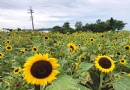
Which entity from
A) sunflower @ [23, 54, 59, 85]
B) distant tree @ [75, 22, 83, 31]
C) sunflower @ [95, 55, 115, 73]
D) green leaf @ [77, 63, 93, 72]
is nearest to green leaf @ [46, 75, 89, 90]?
sunflower @ [23, 54, 59, 85]

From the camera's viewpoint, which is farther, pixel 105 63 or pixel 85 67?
pixel 105 63

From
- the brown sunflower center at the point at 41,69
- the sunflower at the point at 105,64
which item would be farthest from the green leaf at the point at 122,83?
the brown sunflower center at the point at 41,69

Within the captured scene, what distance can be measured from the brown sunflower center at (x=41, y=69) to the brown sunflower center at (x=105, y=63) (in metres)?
1.14

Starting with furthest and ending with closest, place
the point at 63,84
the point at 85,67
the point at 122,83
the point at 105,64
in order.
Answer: the point at 105,64
the point at 85,67
the point at 122,83
the point at 63,84

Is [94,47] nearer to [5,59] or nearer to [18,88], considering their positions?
[5,59]

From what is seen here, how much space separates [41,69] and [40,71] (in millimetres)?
23

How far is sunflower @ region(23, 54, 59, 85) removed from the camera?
234 cm

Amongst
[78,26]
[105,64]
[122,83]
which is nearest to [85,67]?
[105,64]

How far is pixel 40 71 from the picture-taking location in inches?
92.6

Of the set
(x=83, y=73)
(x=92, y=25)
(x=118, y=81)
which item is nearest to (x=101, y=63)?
(x=83, y=73)

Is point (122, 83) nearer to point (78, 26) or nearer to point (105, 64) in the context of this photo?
point (105, 64)

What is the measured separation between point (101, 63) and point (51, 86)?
4.22 feet

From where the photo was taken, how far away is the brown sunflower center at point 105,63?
3.42 metres

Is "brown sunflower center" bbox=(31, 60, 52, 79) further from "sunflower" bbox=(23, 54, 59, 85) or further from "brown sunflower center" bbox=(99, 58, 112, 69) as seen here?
"brown sunflower center" bbox=(99, 58, 112, 69)
